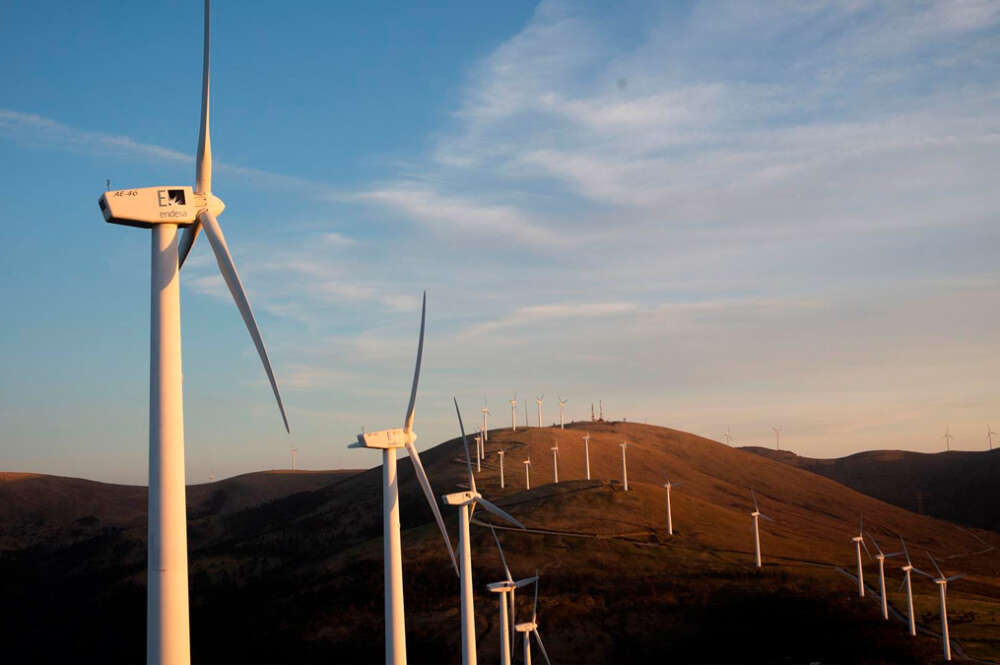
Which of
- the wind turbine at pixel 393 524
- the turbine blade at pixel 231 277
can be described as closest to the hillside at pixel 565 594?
the wind turbine at pixel 393 524

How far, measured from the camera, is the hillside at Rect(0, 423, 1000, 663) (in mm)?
115688

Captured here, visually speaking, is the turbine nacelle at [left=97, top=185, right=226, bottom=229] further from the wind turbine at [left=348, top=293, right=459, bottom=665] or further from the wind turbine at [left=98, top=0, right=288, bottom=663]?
the wind turbine at [left=348, top=293, right=459, bottom=665]

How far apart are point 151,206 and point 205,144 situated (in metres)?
5.69

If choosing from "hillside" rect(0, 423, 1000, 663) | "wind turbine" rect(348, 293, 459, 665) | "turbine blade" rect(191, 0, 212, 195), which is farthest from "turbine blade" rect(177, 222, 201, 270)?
"hillside" rect(0, 423, 1000, 663)

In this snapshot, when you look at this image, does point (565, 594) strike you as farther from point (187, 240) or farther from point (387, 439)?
point (187, 240)

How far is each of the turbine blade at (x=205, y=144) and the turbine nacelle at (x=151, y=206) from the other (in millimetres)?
1524

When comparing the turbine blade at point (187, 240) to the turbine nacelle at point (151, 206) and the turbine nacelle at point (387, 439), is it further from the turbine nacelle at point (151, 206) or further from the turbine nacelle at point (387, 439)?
the turbine nacelle at point (387, 439)

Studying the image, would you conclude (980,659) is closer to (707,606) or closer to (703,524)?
(707,606)

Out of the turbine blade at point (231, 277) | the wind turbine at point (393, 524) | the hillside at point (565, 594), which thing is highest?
the turbine blade at point (231, 277)

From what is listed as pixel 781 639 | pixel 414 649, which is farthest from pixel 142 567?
pixel 781 639

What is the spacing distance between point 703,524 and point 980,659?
70.5 metres

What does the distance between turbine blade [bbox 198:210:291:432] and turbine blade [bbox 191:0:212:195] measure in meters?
1.14

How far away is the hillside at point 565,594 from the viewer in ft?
380

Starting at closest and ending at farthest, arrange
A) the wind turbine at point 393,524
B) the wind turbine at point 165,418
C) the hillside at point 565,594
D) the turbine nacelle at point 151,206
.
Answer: the wind turbine at point 165,418, the turbine nacelle at point 151,206, the wind turbine at point 393,524, the hillside at point 565,594
